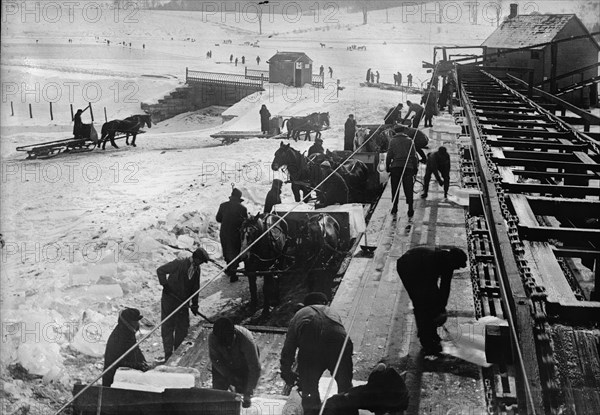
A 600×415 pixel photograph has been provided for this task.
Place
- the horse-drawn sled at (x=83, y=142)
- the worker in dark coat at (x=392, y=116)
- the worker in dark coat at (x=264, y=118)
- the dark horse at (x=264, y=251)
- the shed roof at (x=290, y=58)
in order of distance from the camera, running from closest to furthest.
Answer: the dark horse at (x=264, y=251) → the worker in dark coat at (x=392, y=116) → the horse-drawn sled at (x=83, y=142) → the worker in dark coat at (x=264, y=118) → the shed roof at (x=290, y=58)

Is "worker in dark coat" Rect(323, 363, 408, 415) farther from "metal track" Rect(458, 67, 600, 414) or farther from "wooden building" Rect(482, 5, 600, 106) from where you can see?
"wooden building" Rect(482, 5, 600, 106)

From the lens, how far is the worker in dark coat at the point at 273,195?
40.8 ft

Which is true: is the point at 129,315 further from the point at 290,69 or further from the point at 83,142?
the point at 290,69

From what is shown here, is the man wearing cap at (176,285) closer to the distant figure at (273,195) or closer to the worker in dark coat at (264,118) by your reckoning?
the distant figure at (273,195)

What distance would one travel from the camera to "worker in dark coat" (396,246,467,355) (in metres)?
5.71

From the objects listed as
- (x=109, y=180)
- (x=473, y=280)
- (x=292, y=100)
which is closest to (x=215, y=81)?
(x=292, y=100)

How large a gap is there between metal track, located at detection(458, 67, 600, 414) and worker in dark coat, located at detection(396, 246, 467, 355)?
537mm

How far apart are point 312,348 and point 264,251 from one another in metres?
5.26

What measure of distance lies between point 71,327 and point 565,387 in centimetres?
→ 785

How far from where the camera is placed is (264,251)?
10.3 meters

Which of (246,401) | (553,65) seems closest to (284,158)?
(246,401)

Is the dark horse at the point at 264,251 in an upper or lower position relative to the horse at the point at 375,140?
lower

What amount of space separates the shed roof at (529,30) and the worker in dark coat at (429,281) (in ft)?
100

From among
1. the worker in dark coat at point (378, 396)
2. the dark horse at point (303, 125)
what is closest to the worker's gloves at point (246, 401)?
the worker in dark coat at point (378, 396)
